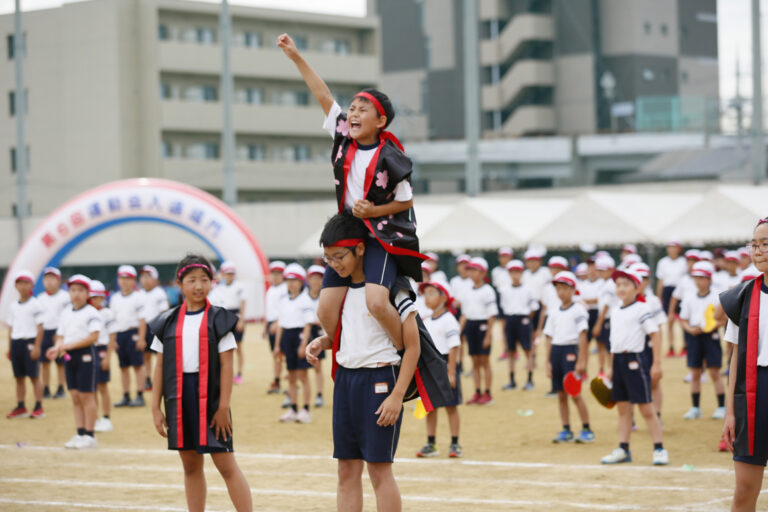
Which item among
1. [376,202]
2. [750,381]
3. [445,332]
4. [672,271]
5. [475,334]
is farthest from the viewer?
[672,271]

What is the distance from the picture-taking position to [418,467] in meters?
10.7

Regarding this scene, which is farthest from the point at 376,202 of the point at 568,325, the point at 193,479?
the point at 568,325

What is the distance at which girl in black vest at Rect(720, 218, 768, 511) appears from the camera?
563 centimetres

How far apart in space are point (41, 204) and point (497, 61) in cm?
2873

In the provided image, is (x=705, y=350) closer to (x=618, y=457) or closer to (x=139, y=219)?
(x=618, y=457)

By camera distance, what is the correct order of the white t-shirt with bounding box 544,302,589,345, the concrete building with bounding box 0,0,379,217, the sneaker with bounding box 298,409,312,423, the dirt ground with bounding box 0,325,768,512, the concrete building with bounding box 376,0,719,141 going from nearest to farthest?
the dirt ground with bounding box 0,325,768,512 → the white t-shirt with bounding box 544,302,589,345 → the sneaker with bounding box 298,409,312,423 → the concrete building with bounding box 0,0,379,217 → the concrete building with bounding box 376,0,719,141

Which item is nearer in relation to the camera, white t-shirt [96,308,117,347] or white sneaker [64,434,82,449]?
white sneaker [64,434,82,449]

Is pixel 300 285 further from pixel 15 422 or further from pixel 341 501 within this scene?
pixel 341 501

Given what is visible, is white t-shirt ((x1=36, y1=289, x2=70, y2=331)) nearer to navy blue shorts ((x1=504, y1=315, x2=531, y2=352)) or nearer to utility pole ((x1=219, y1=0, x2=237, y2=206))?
navy blue shorts ((x1=504, y1=315, x2=531, y2=352))

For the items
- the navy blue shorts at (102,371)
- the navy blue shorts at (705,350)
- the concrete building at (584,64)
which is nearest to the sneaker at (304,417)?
the navy blue shorts at (102,371)

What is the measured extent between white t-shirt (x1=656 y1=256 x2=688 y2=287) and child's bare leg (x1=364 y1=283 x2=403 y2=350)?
15.8 meters

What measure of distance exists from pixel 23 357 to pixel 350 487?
34.9 ft

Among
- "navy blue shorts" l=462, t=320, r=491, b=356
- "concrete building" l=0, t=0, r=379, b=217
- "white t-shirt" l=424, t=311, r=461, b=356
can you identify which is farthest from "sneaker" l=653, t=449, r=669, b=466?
"concrete building" l=0, t=0, r=379, b=217

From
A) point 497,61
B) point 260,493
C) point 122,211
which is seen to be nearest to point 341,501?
point 260,493
